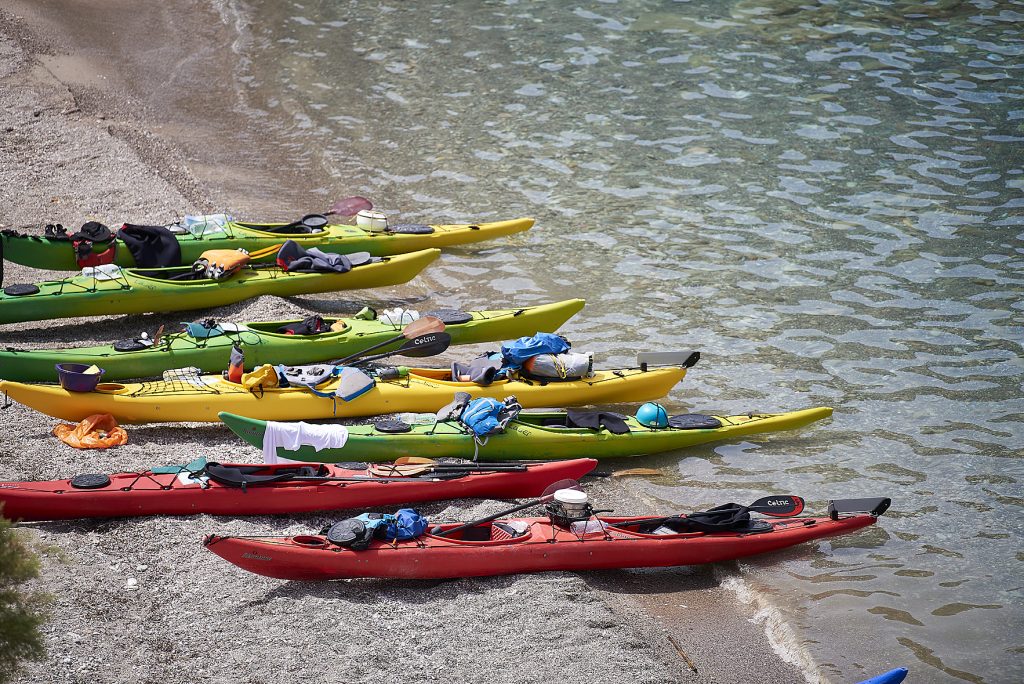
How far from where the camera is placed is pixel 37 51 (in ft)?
49.8

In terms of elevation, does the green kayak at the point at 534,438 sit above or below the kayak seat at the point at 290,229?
below

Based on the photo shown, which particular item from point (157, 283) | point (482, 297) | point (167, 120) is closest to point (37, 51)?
point (167, 120)

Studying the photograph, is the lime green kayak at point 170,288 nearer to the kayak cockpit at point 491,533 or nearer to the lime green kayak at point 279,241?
the lime green kayak at point 279,241

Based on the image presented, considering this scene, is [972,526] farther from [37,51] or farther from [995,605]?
[37,51]

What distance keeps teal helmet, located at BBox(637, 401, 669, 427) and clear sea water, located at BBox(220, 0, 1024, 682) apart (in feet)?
1.17

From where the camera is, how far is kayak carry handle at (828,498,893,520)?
22.2ft

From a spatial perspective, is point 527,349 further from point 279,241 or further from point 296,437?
point 279,241

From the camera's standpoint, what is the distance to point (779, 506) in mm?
6898

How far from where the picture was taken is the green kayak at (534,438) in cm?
704

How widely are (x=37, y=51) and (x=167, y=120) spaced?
2827 mm

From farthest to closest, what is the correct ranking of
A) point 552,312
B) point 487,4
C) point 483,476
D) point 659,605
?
point 487,4 < point 552,312 < point 483,476 < point 659,605

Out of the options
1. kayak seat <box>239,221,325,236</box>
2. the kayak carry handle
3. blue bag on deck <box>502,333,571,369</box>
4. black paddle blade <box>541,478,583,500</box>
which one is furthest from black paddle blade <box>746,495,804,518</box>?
kayak seat <box>239,221,325,236</box>

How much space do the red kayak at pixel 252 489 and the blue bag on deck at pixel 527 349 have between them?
1279 mm

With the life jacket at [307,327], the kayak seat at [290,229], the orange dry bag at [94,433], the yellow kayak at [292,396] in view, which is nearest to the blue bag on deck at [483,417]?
the yellow kayak at [292,396]
